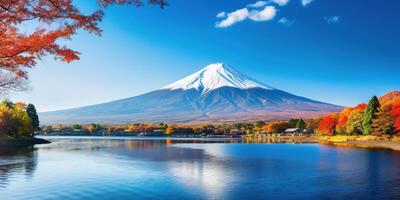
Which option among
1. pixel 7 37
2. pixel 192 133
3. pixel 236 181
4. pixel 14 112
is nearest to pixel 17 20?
pixel 7 37

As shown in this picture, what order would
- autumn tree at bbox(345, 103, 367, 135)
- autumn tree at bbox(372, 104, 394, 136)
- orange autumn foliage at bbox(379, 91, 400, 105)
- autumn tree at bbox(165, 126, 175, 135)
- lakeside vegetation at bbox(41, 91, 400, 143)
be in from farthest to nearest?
autumn tree at bbox(165, 126, 175, 135)
orange autumn foliage at bbox(379, 91, 400, 105)
autumn tree at bbox(345, 103, 367, 135)
lakeside vegetation at bbox(41, 91, 400, 143)
autumn tree at bbox(372, 104, 394, 136)

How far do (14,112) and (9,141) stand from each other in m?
6.87

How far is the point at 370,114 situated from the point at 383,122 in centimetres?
475

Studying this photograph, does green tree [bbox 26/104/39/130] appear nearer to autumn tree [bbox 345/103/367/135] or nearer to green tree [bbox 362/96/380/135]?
autumn tree [bbox 345/103/367/135]

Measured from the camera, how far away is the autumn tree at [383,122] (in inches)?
2500

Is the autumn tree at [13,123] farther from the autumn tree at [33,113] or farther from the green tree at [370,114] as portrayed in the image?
the green tree at [370,114]

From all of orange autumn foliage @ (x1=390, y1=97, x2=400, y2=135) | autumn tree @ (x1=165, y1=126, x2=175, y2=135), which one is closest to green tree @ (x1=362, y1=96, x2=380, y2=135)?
orange autumn foliage @ (x1=390, y1=97, x2=400, y2=135)

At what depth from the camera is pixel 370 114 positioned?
69.3 m

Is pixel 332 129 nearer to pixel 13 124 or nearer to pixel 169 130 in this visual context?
pixel 13 124

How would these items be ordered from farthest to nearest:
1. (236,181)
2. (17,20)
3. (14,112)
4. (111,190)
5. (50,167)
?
(14,112)
(50,167)
(236,181)
(111,190)
(17,20)

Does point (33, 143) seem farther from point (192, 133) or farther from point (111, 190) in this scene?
point (192, 133)

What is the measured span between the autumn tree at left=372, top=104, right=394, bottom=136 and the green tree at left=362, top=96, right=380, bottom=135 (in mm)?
1096

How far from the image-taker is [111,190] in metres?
→ 19.1

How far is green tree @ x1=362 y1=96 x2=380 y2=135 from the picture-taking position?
2734 inches
